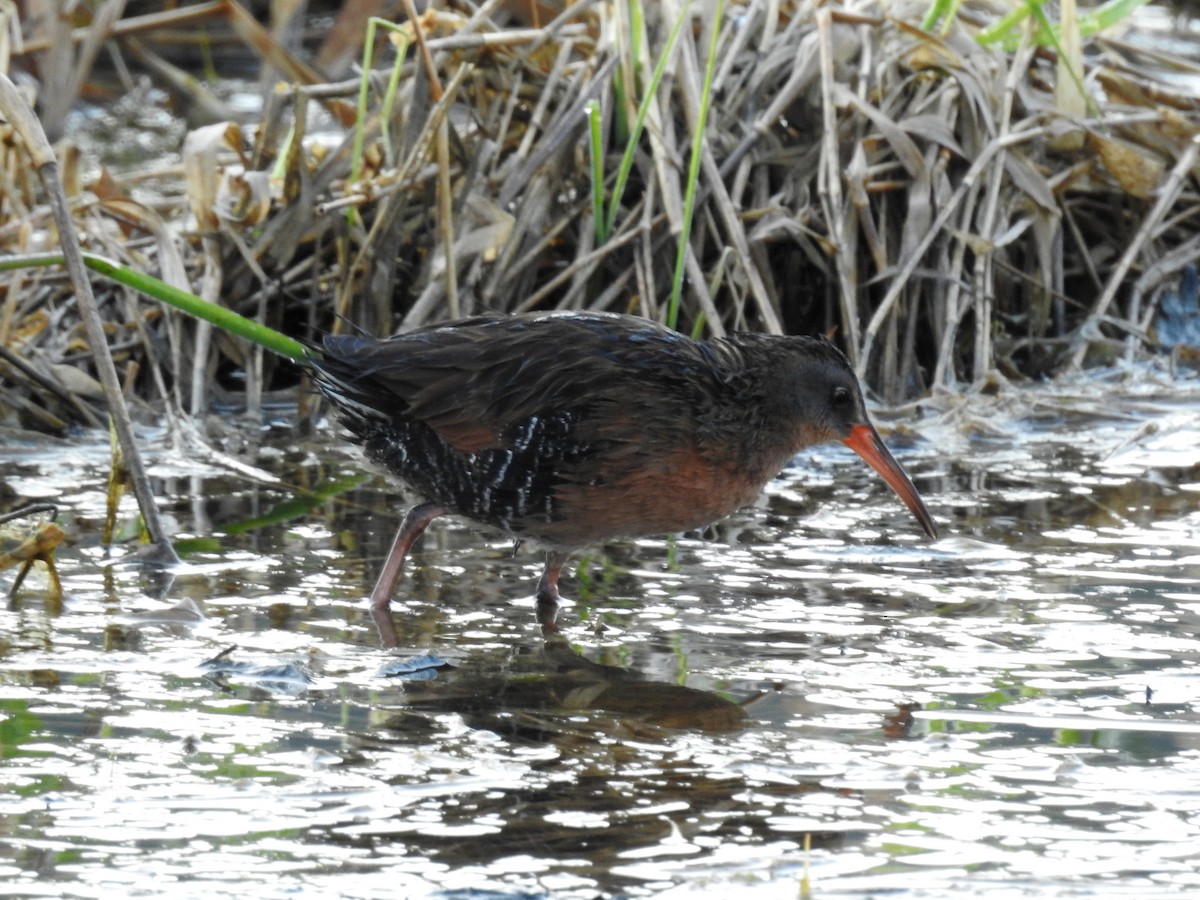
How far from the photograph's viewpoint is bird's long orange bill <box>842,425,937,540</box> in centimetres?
448

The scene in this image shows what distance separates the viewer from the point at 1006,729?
10.9ft

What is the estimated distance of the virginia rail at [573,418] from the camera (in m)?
4.06

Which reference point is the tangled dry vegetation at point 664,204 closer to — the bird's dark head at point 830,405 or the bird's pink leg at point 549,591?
the bird's dark head at point 830,405

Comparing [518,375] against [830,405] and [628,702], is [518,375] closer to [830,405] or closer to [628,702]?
[830,405]

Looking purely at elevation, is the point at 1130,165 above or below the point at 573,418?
above

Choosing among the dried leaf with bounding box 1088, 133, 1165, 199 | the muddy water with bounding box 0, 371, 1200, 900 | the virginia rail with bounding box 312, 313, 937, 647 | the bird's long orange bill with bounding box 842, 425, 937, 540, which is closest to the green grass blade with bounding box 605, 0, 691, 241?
the muddy water with bounding box 0, 371, 1200, 900

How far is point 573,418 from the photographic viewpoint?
4.05 m

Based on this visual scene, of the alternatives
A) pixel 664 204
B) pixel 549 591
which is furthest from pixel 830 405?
pixel 664 204

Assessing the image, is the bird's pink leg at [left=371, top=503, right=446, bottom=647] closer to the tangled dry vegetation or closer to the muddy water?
the muddy water

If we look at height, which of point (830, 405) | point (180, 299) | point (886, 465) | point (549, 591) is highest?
point (180, 299)

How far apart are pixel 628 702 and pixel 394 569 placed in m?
0.89

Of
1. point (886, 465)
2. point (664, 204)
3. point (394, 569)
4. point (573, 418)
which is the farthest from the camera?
point (664, 204)

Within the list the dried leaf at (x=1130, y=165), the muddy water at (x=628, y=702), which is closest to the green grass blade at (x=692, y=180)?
the muddy water at (x=628, y=702)

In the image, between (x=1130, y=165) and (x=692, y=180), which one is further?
(x=1130, y=165)
